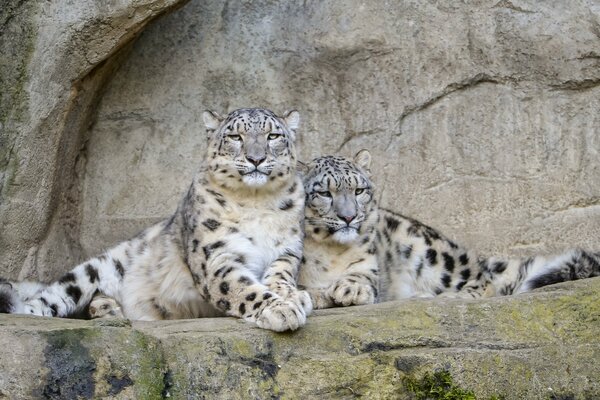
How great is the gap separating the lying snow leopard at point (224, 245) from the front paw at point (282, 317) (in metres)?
0.23

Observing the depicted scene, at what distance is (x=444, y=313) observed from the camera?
498cm

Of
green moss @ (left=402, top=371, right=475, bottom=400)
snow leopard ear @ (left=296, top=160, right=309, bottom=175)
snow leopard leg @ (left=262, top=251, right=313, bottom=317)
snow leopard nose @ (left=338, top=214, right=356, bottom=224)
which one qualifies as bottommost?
green moss @ (left=402, top=371, right=475, bottom=400)

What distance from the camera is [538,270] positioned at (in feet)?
20.5

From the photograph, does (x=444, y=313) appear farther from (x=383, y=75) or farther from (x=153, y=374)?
(x=383, y=75)

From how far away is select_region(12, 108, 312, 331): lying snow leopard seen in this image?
18.4ft

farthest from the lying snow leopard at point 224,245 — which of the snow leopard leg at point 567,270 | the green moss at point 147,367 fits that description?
the snow leopard leg at point 567,270

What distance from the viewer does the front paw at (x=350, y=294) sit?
19.0 ft

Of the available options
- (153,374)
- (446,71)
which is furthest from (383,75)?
(153,374)

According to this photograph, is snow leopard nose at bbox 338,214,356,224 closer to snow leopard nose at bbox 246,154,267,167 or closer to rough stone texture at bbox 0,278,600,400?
snow leopard nose at bbox 246,154,267,167

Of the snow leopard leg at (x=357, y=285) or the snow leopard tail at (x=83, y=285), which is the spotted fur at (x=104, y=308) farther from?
the snow leopard leg at (x=357, y=285)

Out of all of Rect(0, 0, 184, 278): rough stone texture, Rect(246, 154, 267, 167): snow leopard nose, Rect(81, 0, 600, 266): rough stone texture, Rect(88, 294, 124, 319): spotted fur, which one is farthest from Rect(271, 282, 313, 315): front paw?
Rect(81, 0, 600, 266): rough stone texture

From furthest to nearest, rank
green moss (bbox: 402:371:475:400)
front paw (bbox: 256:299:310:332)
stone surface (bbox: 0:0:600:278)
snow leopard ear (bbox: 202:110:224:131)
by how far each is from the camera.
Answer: stone surface (bbox: 0:0:600:278) → snow leopard ear (bbox: 202:110:224:131) → front paw (bbox: 256:299:310:332) → green moss (bbox: 402:371:475:400)

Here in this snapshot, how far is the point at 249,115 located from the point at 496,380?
219 cm

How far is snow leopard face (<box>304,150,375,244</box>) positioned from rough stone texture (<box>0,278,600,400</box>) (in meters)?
1.20
